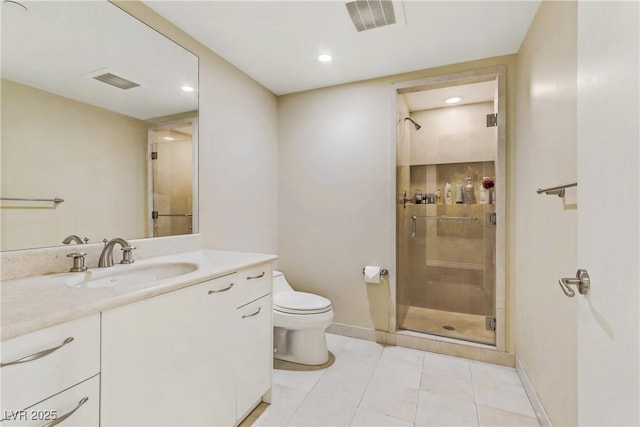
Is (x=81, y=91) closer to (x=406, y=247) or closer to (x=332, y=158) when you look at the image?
(x=332, y=158)

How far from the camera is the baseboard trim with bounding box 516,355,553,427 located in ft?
4.96

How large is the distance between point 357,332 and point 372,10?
2.43 m

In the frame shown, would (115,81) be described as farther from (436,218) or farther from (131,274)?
(436,218)

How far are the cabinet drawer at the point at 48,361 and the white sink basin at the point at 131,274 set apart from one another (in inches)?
17.7

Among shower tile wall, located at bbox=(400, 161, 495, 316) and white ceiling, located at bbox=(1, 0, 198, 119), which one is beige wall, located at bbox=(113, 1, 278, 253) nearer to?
white ceiling, located at bbox=(1, 0, 198, 119)

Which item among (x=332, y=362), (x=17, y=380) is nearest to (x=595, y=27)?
(x=17, y=380)

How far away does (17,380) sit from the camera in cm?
69

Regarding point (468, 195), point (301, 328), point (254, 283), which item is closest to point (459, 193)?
point (468, 195)

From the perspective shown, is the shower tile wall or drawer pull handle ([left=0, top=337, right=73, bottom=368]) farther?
the shower tile wall

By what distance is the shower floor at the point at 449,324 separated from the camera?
97.8 inches

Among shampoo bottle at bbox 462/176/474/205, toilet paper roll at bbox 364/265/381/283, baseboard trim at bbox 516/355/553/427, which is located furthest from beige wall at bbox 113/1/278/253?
baseboard trim at bbox 516/355/553/427

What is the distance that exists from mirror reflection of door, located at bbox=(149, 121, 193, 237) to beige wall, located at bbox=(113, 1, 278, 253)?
9 centimetres

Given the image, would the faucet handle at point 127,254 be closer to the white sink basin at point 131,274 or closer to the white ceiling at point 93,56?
the white sink basin at point 131,274

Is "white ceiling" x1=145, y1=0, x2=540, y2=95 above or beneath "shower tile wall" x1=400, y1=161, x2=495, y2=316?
above
